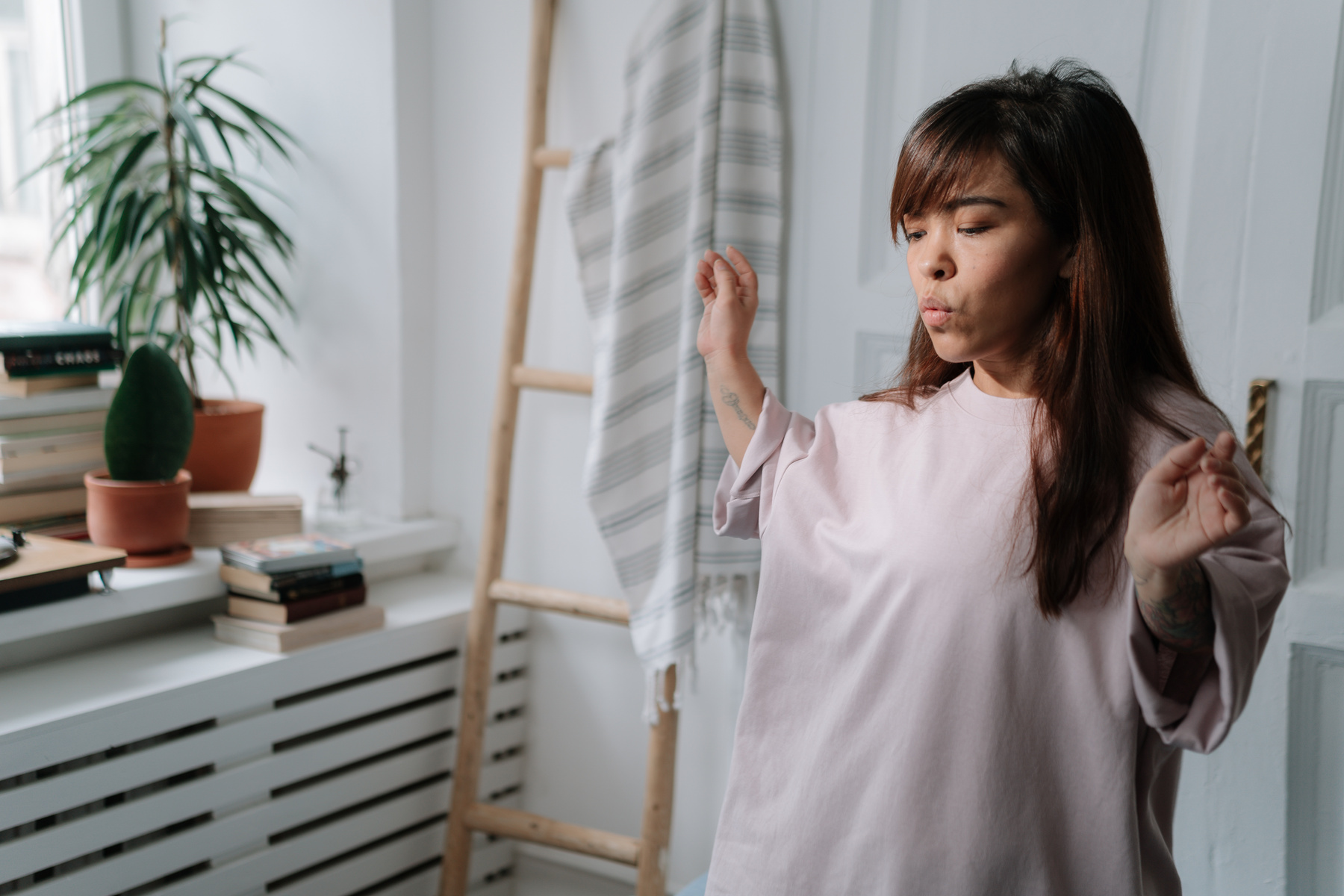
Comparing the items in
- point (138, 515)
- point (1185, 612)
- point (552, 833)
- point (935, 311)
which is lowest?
point (552, 833)

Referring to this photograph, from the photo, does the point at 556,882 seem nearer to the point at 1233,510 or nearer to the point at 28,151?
the point at 1233,510

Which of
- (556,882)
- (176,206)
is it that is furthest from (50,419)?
(556,882)

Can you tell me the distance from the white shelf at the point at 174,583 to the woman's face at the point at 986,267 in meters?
1.27

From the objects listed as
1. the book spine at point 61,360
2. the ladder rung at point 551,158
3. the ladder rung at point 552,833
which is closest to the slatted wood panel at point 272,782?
the ladder rung at point 552,833

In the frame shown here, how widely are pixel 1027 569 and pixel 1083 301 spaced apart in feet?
0.71

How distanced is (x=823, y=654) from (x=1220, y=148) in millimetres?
833

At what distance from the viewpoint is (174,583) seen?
1.66m

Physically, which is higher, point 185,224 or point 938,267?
point 185,224

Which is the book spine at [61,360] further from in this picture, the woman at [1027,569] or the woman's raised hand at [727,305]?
the woman at [1027,569]

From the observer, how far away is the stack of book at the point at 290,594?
5.42ft

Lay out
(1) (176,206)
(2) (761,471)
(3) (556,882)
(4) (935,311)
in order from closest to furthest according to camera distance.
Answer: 1. (4) (935,311)
2. (2) (761,471)
3. (1) (176,206)
4. (3) (556,882)

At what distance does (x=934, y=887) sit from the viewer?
0.90m

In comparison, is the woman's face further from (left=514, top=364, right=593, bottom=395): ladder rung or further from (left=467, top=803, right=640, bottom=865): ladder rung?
(left=467, top=803, right=640, bottom=865): ladder rung

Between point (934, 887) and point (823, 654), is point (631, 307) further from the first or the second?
point (934, 887)
